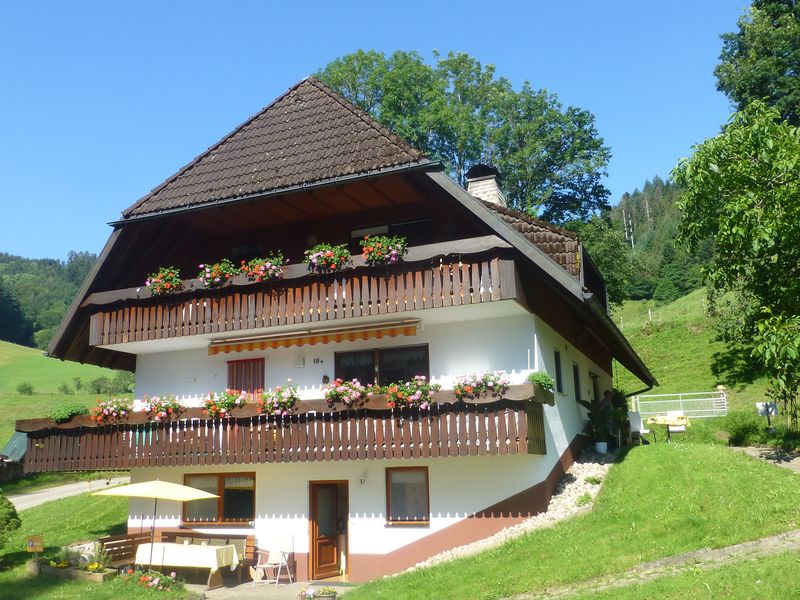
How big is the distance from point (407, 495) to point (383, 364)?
2.78 metres

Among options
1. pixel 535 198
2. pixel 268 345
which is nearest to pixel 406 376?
pixel 268 345

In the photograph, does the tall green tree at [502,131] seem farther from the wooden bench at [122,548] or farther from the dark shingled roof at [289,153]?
the wooden bench at [122,548]

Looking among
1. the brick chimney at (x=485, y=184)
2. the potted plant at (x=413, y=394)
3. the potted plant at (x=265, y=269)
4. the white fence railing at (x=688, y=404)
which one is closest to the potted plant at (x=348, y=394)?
the potted plant at (x=413, y=394)

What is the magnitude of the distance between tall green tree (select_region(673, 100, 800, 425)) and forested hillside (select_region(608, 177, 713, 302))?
65.4 ft

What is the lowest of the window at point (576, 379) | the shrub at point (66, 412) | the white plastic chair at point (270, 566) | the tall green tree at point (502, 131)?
the white plastic chair at point (270, 566)

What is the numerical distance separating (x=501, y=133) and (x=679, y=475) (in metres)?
23.7

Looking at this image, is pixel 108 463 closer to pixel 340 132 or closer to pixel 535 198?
pixel 340 132

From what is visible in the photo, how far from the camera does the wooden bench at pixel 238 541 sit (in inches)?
635

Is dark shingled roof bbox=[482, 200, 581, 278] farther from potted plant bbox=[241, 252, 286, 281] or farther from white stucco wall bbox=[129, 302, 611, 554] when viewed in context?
potted plant bbox=[241, 252, 286, 281]

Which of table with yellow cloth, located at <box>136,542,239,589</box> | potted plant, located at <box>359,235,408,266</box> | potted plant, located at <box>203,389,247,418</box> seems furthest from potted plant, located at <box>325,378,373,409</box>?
table with yellow cloth, located at <box>136,542,239,589</box>

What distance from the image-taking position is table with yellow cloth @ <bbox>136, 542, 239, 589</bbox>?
15070 millimetres

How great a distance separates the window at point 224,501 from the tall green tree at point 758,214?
10.7 meters

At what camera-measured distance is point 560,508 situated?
1429cm

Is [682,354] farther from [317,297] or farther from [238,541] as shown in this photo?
[238,541]
